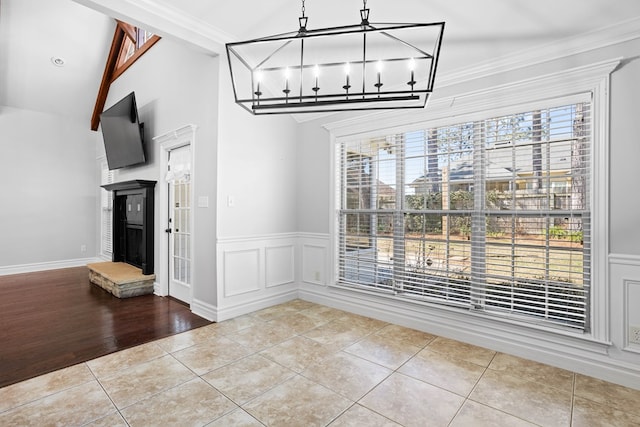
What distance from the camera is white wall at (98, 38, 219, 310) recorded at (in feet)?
11.2

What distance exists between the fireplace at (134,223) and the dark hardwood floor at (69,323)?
659 millimetres

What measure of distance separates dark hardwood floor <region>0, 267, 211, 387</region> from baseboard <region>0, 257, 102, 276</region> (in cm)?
100

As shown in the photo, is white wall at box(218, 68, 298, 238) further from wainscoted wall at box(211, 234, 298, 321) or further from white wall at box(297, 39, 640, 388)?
white wall at box(297, 39, 640, 388)

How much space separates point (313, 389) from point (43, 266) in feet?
21.4

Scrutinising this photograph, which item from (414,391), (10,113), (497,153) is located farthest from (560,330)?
(10,113)

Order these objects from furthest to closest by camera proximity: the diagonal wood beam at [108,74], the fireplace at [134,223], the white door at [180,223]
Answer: the diagonal wood beam at [108,74], the fireplace at [134,223], the white door at [180,223]

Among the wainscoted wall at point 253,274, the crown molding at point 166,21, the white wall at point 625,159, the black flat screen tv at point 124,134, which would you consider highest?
the crown molding at point 166,21

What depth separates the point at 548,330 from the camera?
2.45 m

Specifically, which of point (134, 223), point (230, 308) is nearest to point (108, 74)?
point (134, 223)

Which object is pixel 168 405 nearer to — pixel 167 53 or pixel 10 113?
pixel 167 53

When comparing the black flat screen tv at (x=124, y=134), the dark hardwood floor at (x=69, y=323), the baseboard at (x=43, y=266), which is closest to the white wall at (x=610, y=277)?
the dark hardwood floor at (x=69, y=323)

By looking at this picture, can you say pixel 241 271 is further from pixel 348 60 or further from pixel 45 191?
pixel 45 191

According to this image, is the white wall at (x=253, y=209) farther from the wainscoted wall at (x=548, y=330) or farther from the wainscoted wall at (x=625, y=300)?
the wainscoted wall at (x=625, y=300)

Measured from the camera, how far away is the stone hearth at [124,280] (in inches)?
165
